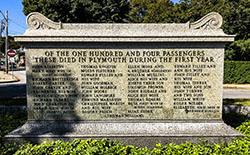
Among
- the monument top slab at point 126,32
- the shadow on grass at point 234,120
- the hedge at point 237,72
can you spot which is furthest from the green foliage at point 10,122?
the hedge at point 237,72

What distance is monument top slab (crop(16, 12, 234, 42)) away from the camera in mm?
4133

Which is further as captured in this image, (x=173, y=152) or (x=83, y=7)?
(x=83, y=7)

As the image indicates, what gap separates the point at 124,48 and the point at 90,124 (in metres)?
1.88

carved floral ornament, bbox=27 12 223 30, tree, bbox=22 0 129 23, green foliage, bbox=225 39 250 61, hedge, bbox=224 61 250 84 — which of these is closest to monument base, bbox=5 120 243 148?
carved floral ornament, bbox=27 12 223 30

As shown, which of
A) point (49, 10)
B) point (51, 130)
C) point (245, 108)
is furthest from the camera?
point (49, 10)

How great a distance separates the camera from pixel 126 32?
427 cm

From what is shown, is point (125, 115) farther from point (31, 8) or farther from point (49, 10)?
point (31, 8)

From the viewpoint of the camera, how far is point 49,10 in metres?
18.2

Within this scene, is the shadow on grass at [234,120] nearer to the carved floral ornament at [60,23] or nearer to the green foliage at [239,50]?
the carved floral ornament at [60,23]

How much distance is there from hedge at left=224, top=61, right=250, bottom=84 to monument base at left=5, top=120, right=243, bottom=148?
15.5m

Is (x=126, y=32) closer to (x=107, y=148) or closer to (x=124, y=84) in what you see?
(x=124, y=84)

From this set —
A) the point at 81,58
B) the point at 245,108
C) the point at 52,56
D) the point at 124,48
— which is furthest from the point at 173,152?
the point at 245,108

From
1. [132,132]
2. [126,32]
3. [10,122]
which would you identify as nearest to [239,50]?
[126,32]

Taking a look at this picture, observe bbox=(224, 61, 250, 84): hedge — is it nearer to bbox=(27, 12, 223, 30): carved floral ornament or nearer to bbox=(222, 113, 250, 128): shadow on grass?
bbox=(222, 113, 250, 128): shadow on grass
